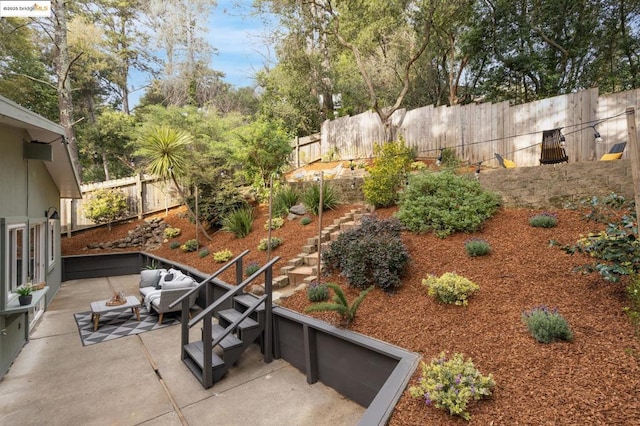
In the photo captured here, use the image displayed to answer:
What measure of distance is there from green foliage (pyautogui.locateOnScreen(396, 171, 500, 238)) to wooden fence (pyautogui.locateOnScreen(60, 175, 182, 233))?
928 centimetres

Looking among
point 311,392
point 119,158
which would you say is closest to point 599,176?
point 311,392

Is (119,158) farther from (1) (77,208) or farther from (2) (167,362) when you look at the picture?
(2) (167,362)

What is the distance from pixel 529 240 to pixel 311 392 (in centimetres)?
362

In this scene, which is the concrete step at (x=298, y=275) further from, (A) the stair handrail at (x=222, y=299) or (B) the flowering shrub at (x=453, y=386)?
(B) the flowering shrub at (x=453, y=386)

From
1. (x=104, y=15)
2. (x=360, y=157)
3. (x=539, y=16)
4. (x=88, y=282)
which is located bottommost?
(x=88, y=282)

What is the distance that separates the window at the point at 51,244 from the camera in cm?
720

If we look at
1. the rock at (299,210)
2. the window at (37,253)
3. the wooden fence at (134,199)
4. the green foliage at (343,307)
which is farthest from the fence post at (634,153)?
the wooden fence at (134,199)

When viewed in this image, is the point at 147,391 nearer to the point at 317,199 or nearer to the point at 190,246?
the point at 317,199

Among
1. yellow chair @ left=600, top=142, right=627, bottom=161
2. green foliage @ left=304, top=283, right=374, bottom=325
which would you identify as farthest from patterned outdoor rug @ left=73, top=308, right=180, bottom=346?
yellow chair @ left=600, top=142, right=627, bottom=161

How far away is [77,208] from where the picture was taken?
11359mm

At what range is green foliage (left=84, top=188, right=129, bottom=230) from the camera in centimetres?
1107

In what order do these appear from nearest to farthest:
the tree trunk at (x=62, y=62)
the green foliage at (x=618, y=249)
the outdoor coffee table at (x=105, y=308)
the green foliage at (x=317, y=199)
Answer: the green foliage at (x=618, y=249), the outdoor coffee table at (x=105, y=308), the green foliage at (x=317, y=199), the tree trunk at (x=62, y=62)

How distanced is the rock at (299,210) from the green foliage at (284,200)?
18 cm

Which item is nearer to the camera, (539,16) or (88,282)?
(88,282)
